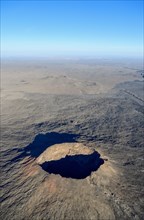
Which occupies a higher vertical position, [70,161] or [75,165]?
[70,161]

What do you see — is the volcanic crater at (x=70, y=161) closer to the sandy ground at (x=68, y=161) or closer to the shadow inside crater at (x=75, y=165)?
the shadow inside crater at (x=75, y=165)

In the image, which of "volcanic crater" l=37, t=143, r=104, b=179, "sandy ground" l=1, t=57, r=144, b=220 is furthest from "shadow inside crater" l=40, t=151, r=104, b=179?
"sandy ground" l=1, t=57, r=144, b=220

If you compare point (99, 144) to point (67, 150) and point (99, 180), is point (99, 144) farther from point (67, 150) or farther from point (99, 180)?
point (99, 180)

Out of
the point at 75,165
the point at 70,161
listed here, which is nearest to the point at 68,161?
the point at 70,161

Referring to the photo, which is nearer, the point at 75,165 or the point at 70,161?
the point at 75,165

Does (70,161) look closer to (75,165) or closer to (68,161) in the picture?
(68,161)

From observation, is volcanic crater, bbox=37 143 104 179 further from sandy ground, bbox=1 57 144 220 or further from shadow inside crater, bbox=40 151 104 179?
sandy ground, bbox=1 57 144 220

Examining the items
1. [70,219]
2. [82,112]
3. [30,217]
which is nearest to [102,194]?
[70,219]

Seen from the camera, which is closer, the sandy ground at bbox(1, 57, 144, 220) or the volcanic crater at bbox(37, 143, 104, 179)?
the sandy ground at bbox(1, 57, 144, 220)
